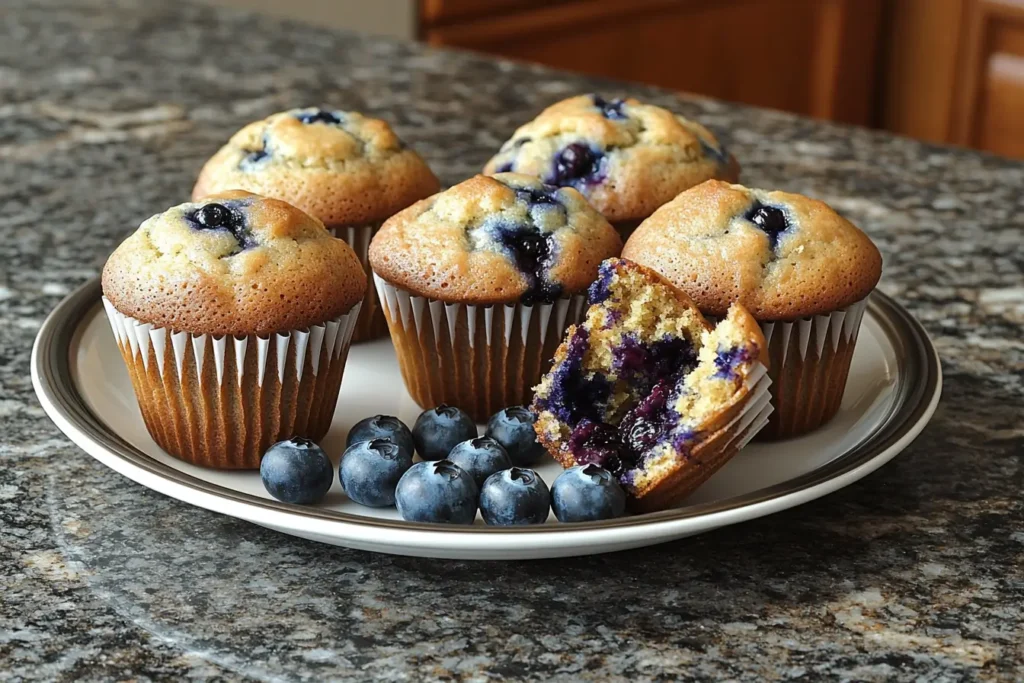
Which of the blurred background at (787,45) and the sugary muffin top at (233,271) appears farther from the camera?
the blurred background at (787,45)

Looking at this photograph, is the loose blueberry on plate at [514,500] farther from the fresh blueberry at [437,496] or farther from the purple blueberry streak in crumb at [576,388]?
the purple blueberry streak in crumb at [576,388]

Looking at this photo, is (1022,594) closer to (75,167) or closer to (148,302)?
(148,302)

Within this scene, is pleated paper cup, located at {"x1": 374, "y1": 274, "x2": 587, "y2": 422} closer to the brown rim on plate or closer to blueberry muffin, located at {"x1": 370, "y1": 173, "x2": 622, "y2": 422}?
blueberry muffin, located at {"x1": 370, "y1": 173, "x2": 622, "y2": 422}

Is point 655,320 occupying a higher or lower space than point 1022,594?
higher

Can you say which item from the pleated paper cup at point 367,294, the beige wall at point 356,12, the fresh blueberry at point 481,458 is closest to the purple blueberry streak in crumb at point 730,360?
the fresh blueberry at point 481,458

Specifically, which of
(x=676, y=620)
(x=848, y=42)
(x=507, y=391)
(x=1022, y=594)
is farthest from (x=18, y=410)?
(x=848, y=42)

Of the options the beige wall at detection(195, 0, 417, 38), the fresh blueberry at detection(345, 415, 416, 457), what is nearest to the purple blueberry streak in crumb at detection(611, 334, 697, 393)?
the fresh blueberry at detection(345, 415, 416, 457)
